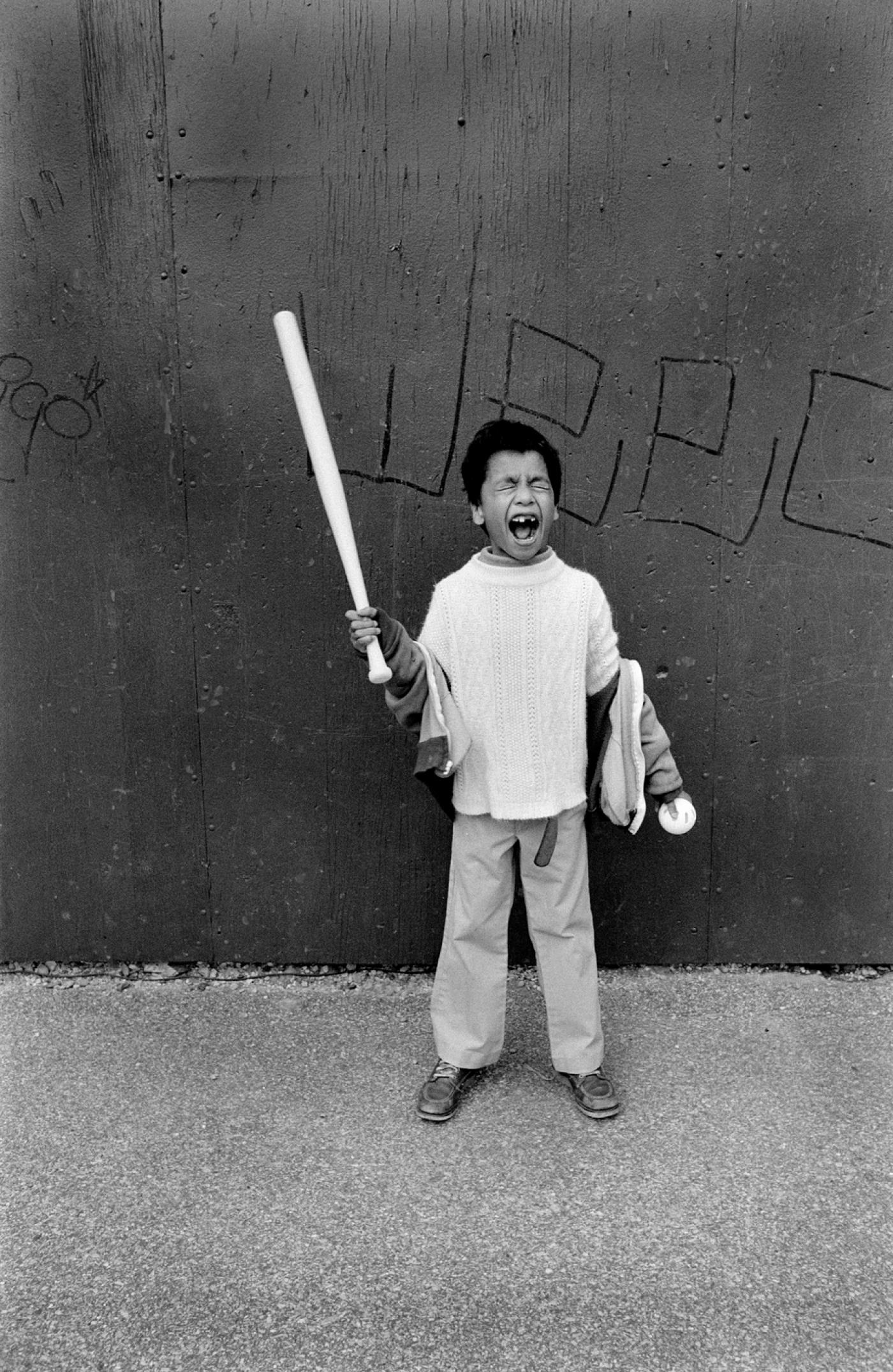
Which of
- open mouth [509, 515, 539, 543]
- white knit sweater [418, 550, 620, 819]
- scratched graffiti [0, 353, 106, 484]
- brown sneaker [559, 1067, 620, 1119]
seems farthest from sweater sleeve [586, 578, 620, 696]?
scratched graffiti [0, 353, 106, 484]

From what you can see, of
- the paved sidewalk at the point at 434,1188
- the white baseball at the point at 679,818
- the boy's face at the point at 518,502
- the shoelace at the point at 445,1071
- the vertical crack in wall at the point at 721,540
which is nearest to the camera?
the paved sidewalk at the point at 434,1188

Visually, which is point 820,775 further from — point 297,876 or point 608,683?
point 297,876

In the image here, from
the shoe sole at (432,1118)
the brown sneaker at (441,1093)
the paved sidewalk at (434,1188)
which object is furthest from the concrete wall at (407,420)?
the shoe sole at (432,1118)

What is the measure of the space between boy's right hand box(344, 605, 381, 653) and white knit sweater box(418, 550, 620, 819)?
0.82 ft

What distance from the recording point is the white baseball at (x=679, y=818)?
2.61 meters

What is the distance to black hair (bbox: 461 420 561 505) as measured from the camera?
2520mm

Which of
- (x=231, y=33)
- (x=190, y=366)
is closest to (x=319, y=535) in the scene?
(x=190, y=366)

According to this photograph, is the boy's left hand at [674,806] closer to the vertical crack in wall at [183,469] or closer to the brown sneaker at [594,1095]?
the brown sneaker at [594,1095]

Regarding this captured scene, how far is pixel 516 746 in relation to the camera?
262 cm

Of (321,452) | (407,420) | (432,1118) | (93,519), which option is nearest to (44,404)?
(93,519)

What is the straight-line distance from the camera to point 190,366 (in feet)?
10.3

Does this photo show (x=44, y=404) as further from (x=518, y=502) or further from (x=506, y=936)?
(x=506, y=936)

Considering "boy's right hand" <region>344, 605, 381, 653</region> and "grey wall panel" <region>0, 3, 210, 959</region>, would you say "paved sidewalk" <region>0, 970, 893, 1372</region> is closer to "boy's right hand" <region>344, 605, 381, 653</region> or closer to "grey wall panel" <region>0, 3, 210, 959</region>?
"grey wall panel" <region>0, 3, 210, 959</region>

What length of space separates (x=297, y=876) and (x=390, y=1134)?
3.12 ft
